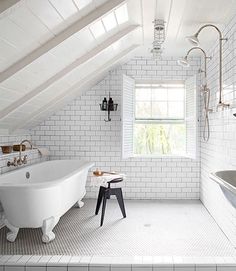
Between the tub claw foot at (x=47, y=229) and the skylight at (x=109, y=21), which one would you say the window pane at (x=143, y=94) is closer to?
the skylight at (x=109, y=21)

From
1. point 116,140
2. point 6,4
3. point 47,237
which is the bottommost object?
point 47,237

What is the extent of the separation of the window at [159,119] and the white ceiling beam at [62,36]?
299cm

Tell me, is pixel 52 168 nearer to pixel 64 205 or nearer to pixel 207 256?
pixel 64 205

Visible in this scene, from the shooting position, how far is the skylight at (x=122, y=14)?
3.33 meters

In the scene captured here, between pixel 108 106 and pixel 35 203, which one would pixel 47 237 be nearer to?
pixel 35 203

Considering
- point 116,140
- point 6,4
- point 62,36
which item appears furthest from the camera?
point 116,140

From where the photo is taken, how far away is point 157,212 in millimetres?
4941

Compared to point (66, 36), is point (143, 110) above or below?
below

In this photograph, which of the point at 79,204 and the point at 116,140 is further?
the point at 116,140

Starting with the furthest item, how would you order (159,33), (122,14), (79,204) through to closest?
(79,204)
(159,33)
(122,14)

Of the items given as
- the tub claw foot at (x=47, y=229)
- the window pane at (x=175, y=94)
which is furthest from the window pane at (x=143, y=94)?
the tub claw foot at (x=47, y=229)

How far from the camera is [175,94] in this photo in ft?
19.7

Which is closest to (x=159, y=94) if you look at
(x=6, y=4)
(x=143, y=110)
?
(x=143, y=110)

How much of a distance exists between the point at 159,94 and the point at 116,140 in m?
1.30
